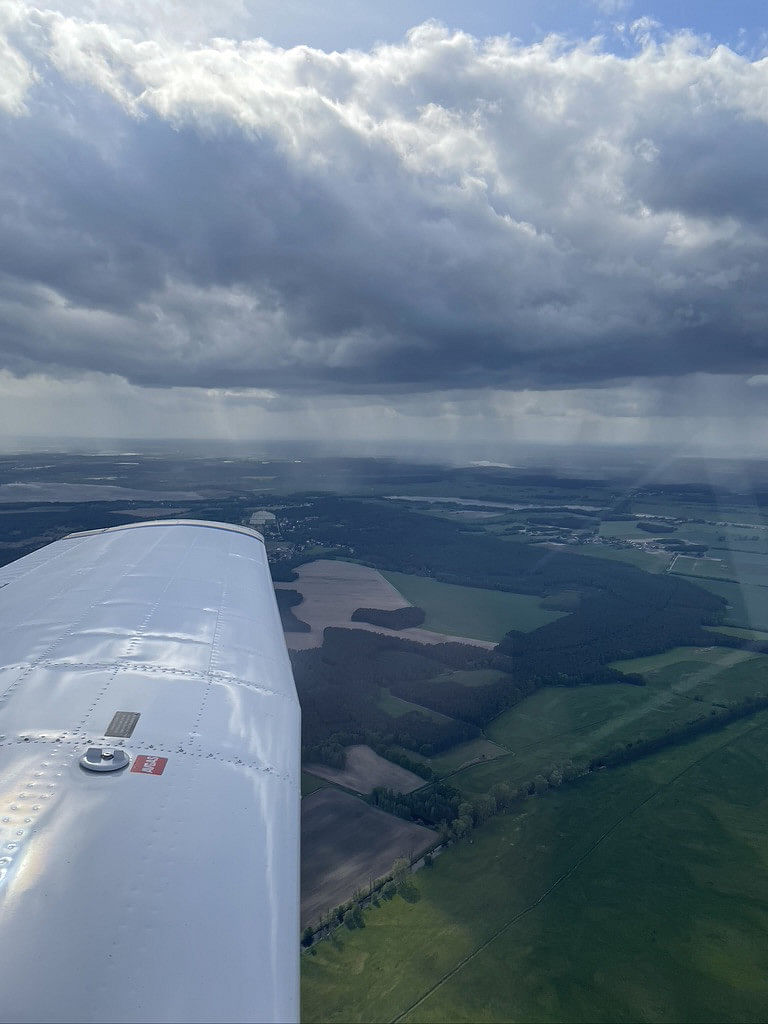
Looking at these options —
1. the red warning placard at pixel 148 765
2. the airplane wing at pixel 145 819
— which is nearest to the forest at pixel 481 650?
the airplane wing at pixel 145 819

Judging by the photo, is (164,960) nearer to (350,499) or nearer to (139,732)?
(139,732)

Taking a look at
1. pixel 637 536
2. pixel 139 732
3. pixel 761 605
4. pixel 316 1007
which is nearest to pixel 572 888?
pixel 316 1007

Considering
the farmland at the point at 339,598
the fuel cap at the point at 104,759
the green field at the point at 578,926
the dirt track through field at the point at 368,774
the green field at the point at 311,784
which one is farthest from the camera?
the farmland at the point at 339,598

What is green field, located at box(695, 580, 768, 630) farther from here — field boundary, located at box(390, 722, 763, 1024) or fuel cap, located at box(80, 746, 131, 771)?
fuel cap, located at box(80, 746, 131, 771)

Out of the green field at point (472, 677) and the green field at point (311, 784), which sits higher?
the green field at point (311, 784)

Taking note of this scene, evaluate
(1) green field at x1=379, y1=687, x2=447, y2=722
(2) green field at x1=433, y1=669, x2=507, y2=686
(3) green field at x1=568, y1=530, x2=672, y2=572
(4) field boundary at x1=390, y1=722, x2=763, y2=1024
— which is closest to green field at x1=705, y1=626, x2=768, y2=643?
(4) field boundary at x1=390, y1=722, x2=763, y2=1024

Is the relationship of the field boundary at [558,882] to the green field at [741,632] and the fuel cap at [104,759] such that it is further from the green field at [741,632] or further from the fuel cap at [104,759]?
the green field at [741,632]
